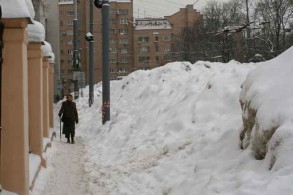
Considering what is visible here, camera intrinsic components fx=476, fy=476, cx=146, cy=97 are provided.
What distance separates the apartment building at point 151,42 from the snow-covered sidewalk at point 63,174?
60.5 meters

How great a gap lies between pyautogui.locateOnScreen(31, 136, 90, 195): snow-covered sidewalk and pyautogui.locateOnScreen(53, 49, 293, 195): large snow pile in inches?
8.8

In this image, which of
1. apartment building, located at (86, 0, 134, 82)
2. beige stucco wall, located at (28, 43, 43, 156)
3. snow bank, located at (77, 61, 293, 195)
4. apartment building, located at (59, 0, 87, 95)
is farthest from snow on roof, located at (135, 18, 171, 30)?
beige stucco wall, located at (28, 43, 43, 156)

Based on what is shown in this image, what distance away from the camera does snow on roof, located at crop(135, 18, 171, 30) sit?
243 feet

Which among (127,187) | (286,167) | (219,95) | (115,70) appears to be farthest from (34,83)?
(115,70)

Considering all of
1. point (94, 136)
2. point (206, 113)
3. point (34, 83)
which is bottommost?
point (94, 136)

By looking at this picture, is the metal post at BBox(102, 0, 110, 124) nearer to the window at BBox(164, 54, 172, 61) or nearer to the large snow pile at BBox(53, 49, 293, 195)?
the large snow pile at BBox(53, 49, 293, 195)

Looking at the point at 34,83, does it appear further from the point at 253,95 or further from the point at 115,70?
the point at 115,70

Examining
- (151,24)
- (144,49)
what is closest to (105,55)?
(144,49)

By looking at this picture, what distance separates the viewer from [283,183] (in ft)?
14.2

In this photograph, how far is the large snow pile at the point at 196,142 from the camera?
5195mm

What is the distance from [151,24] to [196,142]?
222ft

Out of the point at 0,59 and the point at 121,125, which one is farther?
the point at 121,125

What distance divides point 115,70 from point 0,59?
223ft

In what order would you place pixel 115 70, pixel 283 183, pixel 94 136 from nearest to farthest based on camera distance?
1. pixel 283 183
2. pixel 94 136
3. pixel 115 70
